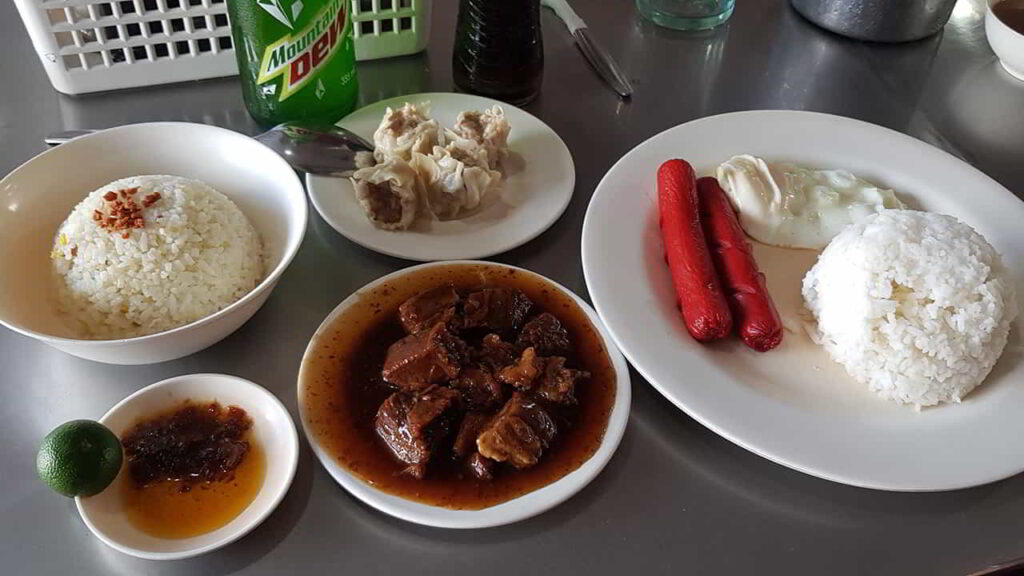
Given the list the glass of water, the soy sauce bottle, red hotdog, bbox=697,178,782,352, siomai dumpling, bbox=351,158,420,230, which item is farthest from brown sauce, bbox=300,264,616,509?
the glass of water

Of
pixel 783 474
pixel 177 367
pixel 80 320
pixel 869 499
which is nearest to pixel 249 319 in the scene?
pixel 177 367

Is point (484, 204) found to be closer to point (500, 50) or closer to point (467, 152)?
point (467, 152)

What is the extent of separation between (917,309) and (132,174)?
119cm

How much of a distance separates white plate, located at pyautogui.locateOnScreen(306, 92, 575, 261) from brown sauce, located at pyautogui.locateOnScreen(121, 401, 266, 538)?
37 centimetres

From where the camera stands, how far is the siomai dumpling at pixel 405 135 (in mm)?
1355

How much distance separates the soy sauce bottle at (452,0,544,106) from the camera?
1.49 meters

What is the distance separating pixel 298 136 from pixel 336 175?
88mm

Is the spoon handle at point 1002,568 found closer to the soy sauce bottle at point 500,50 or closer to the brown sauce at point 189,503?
the brown sauce at point 189,503

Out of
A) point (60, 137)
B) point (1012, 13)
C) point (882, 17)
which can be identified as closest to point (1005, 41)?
point (1012, 13)

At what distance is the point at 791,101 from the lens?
178 cm

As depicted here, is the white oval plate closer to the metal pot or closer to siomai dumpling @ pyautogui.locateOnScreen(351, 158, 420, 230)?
siomai dumpling @ pyautogui.locateOnScreen(351, 158, 420, 230)

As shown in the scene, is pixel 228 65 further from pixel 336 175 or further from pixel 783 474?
pixel 783 474

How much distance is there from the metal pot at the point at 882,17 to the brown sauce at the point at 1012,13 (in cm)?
13

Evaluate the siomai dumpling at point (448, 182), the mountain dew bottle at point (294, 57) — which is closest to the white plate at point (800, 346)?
the siomai dumpling at point (448, 182)
